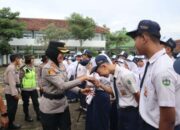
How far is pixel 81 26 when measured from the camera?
50.5m

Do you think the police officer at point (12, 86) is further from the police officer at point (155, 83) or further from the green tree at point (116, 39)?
the green tree at point (116, 39)

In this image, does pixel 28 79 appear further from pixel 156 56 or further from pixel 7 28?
pixel 7 28

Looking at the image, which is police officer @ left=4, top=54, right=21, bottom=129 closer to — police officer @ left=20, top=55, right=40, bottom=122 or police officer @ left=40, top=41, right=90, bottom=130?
police officer @ left=20, top=55, right=40, bottom=122

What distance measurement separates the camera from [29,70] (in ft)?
29.7

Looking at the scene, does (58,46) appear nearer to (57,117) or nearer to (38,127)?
(57,117)

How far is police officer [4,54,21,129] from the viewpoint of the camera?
7891 millimetres

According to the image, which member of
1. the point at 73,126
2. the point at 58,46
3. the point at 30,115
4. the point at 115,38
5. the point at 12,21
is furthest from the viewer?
the point at 115,38

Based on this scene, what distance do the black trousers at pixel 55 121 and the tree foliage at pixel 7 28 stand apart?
38.6 m

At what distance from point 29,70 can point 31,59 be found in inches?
12.0

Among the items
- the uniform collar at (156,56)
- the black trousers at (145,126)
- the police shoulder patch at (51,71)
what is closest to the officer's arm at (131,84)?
the police shoulder patch at (51,71)

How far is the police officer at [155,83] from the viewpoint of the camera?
116 inches

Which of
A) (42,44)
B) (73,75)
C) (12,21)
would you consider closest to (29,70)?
(73,75)

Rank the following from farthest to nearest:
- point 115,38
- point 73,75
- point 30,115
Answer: point 115,38 → point 73,75 → point 30,115

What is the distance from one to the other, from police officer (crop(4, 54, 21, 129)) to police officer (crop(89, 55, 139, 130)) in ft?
11.3
